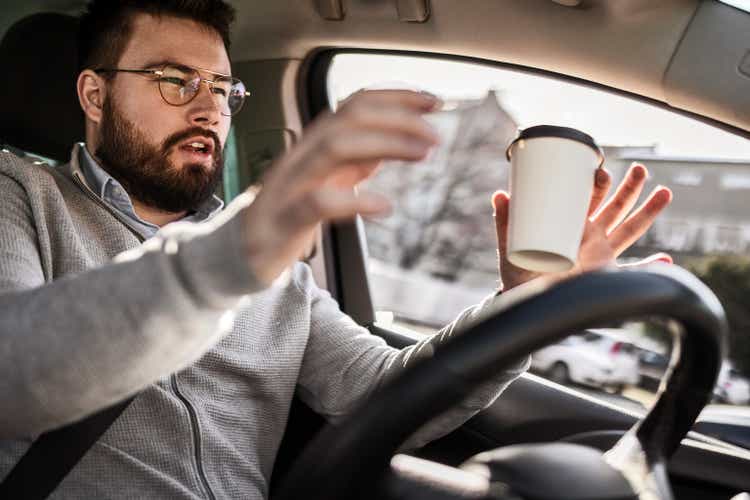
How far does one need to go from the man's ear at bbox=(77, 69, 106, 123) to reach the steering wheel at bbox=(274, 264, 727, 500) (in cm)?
118

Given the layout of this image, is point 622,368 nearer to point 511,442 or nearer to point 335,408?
point 511,442

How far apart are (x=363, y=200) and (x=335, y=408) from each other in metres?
0.90

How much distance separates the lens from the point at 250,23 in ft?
6.17

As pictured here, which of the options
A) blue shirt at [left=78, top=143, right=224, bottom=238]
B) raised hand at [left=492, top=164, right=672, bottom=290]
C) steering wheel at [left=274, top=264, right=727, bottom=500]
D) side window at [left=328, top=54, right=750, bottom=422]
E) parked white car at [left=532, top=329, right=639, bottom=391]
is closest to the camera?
steering wheel at [left=274, top=264, right=727, bottom=500]

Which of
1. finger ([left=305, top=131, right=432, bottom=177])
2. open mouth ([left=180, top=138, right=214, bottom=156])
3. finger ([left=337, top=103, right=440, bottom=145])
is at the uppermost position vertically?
finger ([left=337, top=103, right=440, bottom=145])

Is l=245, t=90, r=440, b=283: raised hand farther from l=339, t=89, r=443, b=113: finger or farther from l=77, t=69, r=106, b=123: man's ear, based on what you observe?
l=77, t=69, r=106, b=123: man's ear

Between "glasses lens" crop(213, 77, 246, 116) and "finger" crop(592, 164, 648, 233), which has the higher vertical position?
"glasses lens" crop(213, 77, 246, 116)

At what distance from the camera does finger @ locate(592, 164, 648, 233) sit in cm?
107

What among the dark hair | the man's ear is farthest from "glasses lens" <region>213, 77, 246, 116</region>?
the man's ear

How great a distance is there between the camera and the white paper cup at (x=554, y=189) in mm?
826

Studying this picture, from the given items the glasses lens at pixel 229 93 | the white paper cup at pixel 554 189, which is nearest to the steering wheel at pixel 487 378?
the white paper cup at pixel 554 189

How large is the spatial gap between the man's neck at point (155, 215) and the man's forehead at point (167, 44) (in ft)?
0.95

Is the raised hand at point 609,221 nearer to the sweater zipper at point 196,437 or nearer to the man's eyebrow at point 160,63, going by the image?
the sweater zipper at point 196,437

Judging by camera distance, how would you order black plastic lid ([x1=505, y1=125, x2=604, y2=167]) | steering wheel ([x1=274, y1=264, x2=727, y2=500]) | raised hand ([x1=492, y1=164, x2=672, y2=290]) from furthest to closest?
1. raised hand ([x1=492, y1=164, x2=672, y2=290])
2. black plastic lid ([x1=505, y1=125, x2=604, y2=167])
3. steering wheel ([x1=274, y1=264, x2=727, y2=500])
